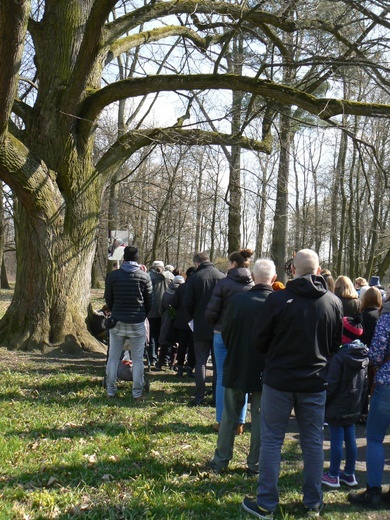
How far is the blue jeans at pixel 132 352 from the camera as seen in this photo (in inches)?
293

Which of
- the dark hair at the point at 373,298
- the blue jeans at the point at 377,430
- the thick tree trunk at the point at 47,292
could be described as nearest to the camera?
the blue jeans at the point at 377,430

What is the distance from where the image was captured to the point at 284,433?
4.28 meters

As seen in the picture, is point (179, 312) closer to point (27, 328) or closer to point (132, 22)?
point (27, 328)

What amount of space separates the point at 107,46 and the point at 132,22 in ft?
2.36

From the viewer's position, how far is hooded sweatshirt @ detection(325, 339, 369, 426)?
5.07 meters

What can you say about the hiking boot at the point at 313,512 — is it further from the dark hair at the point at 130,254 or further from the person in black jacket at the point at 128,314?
the dark hair at the point at 130,254

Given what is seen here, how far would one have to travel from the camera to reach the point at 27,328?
10414mm

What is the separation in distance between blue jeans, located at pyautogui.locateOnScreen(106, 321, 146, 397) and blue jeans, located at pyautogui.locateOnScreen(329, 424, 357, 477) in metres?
3.06

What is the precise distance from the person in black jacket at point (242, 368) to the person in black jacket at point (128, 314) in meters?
2.43

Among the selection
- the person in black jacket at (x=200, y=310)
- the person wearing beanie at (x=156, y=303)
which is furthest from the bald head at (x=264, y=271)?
the person wearing beanie at (x=156, y=303)

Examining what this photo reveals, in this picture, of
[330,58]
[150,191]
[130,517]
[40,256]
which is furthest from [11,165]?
[150,191]

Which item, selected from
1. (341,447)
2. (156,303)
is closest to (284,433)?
(341,447)

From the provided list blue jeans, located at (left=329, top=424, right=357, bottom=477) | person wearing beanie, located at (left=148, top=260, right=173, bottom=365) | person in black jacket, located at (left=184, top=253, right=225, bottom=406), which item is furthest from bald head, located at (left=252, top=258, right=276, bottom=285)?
person wearing beanie, located at (left=148, top=260, right=173, bottom=365)

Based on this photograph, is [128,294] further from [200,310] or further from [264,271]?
[264,271]
